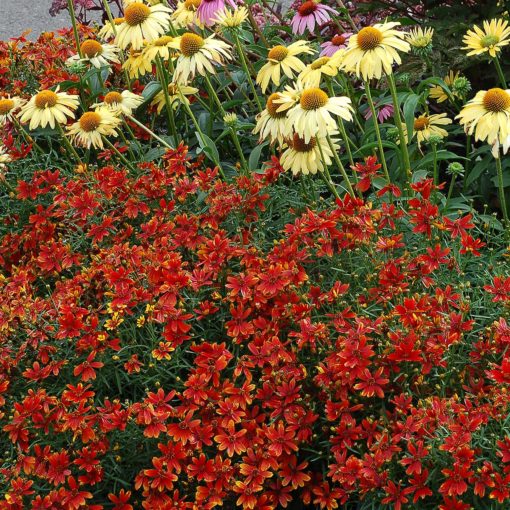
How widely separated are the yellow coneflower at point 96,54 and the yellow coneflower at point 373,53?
1.06 m

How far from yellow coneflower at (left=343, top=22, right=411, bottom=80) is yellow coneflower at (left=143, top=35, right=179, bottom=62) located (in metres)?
0.59

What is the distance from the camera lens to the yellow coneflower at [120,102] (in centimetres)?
273

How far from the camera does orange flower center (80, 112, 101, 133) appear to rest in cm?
261

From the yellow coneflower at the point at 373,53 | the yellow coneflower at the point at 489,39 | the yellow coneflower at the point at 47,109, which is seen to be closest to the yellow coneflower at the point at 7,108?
the yellow coneflower at the point at 47,109

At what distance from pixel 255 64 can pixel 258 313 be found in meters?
1.26

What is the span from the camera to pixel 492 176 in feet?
9.12

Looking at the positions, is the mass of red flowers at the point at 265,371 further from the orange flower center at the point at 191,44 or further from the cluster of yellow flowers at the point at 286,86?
the orange flower center at the point at 191,44

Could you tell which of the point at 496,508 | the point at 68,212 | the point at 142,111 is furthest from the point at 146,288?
the point at 142,111

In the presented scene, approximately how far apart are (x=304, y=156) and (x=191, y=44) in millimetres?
556

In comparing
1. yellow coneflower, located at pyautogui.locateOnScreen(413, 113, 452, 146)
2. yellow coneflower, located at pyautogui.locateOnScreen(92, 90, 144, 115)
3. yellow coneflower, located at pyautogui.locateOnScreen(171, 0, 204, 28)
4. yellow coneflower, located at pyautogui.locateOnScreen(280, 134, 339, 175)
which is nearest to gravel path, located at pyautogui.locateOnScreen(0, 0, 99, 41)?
yellow coneflower, located at pyautogui.locateOnScreen(171, 0, 204, 28)

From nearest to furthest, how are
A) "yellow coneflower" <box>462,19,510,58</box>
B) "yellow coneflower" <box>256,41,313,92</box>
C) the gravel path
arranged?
"yellow coneflower" <box>462,19,510,58</box>, "yellow coneflower" <box>256,41,313,92</box>, the gravel path

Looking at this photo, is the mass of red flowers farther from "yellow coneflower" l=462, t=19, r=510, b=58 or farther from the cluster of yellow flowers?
"yellow coneflower" l=462, t=19, r=510, b=58

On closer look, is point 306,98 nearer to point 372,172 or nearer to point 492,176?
point 372,172

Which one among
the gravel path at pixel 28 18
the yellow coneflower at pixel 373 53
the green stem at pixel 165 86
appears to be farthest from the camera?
the gravel path at pixel 28 18
